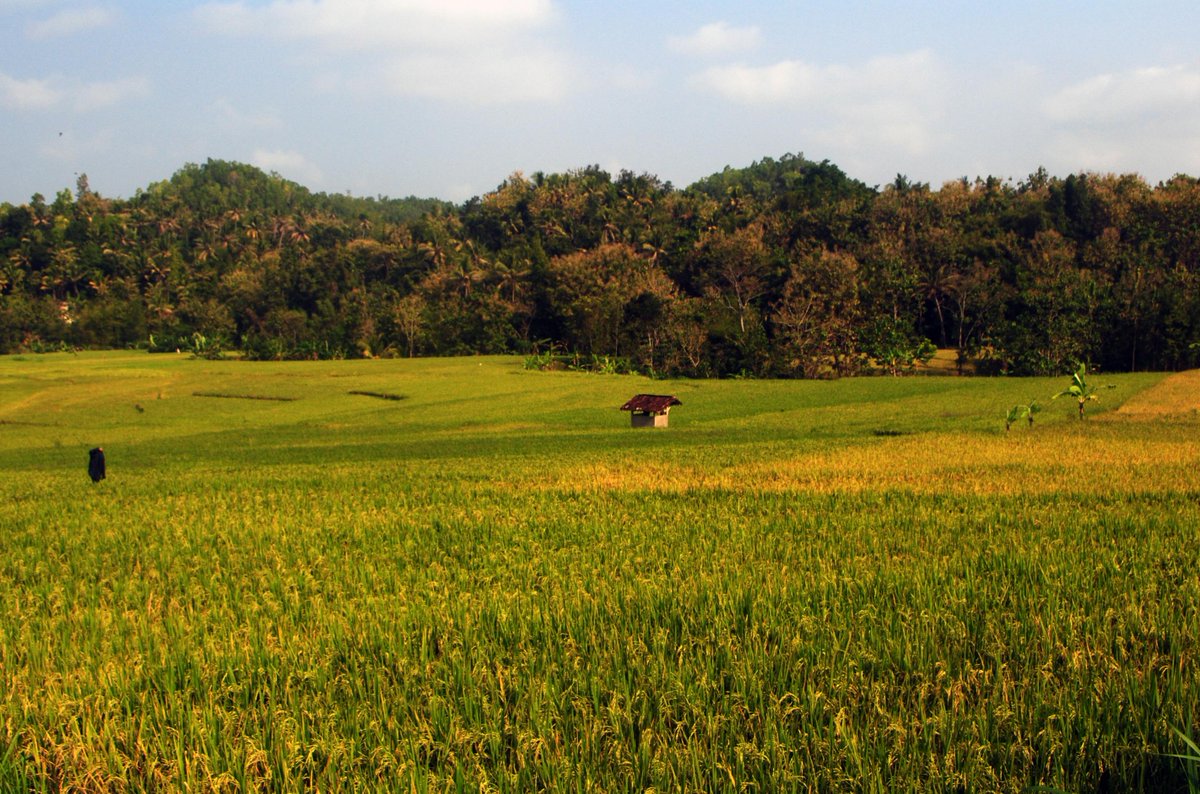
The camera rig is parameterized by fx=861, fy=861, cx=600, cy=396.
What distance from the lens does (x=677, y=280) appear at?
370 feet

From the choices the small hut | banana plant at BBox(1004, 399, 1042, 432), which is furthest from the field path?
the small hut

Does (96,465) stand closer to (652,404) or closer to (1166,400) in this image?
(652,404)

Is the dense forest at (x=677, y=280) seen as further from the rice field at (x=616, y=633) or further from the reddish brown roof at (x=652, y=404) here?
the rice field at (x=616, y=633)

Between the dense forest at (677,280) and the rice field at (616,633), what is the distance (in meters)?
64.1

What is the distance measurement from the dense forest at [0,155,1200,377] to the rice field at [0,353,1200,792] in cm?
6411

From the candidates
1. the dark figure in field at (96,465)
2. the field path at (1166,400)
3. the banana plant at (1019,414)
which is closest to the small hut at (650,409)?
the banana plant at (1019,414)

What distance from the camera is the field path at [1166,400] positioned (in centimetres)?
4167

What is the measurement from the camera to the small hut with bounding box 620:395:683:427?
44.8 m

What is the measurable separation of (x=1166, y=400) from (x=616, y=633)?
50.6m

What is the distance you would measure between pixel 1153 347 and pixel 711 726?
84701 mm

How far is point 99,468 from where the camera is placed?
24.9m

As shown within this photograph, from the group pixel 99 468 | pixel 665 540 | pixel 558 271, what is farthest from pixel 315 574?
pixel 558 271

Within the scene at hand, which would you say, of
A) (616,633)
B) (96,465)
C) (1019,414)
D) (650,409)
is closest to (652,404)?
(650,409)

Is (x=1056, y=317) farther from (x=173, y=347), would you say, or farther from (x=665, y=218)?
(x=173, y=347)
